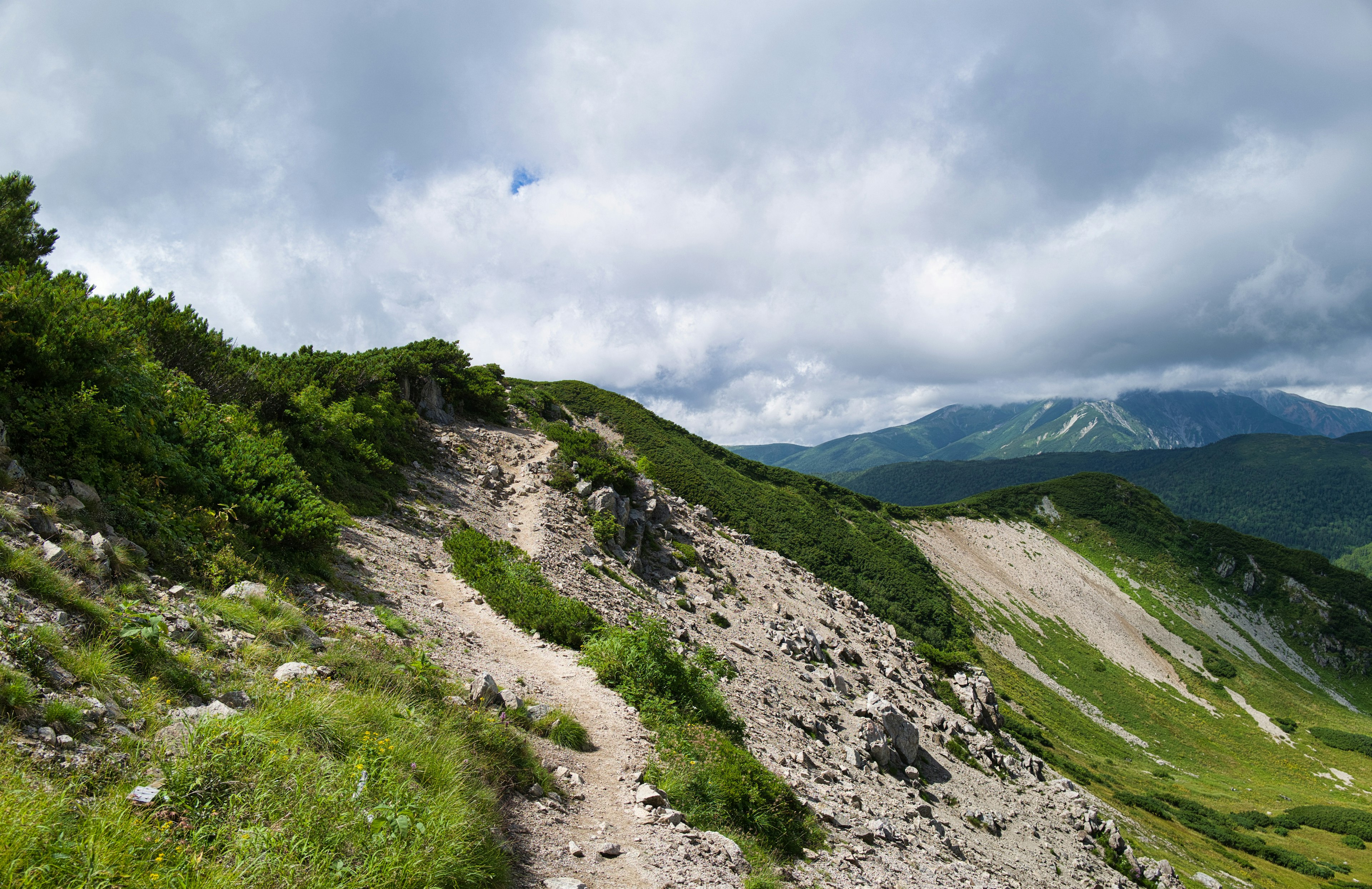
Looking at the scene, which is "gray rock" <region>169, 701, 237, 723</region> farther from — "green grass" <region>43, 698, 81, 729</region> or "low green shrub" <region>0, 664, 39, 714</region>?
"low green shrub" <region>0, 664, 39, 714</region>

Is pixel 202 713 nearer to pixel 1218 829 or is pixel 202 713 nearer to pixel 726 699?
pixel 726 699

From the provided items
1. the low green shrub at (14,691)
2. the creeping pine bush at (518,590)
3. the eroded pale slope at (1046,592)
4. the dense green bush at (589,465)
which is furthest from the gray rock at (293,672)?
the eroded pale slope at (1046,592)

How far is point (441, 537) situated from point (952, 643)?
53063mm

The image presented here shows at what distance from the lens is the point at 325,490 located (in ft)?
50.7

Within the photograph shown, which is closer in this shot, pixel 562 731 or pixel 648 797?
pixel 648 797

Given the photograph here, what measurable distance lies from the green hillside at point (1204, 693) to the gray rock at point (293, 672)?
140ft

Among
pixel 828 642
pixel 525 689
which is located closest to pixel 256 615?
pixel 525 689

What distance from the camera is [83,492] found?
7621 millimetres

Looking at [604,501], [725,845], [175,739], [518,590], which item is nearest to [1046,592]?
[604,501]

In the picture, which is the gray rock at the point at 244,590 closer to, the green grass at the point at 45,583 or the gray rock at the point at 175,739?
the green grass at the point at 45,583

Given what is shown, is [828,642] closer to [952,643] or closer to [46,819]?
[46,819]

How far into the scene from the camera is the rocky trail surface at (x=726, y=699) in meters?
7.38

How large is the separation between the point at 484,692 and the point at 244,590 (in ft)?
12.4

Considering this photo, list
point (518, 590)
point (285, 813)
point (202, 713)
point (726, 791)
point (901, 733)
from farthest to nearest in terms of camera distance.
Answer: point (901, 733) → point (518, 590) → point (726, 791) → point (202, 713) → point (285, 813)
